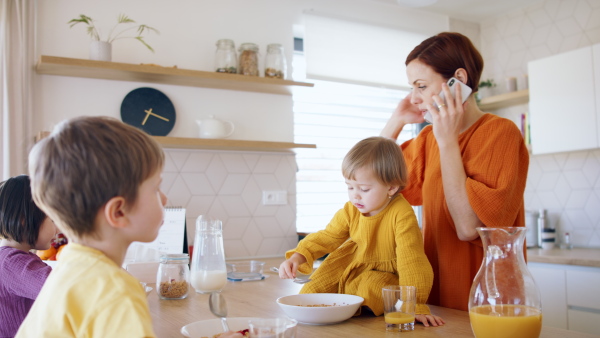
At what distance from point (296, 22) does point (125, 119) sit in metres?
1.28

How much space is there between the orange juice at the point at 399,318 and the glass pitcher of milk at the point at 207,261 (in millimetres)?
575

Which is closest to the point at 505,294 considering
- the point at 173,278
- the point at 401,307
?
the point at 401,307

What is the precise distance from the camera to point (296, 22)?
351cm

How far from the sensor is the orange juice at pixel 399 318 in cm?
121

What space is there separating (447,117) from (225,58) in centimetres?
181

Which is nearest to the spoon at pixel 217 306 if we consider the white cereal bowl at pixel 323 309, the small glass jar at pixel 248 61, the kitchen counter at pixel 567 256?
the white cereal bowl at pixel 323 309

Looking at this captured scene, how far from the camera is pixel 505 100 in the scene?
393 centimetres

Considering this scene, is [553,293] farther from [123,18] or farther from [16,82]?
[16,82]

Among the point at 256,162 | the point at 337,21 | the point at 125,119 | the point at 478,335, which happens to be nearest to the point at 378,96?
the point at 337,21

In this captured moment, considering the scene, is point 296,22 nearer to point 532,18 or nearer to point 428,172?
point 532,18

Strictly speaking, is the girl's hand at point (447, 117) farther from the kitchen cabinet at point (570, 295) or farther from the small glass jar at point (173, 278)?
the kitchen cabinet at point (570, 295)

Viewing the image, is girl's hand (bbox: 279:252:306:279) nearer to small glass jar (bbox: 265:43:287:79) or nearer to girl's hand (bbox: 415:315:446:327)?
girl's hand (bbox: 415:315:446:327)

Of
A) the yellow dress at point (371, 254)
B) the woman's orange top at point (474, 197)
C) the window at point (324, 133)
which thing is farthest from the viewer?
the window at point (324, 133)

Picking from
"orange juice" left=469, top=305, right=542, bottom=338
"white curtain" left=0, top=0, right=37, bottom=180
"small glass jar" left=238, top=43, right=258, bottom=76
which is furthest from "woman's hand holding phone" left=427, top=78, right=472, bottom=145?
"white curtain" left=0, top=0, right=37, bottom=180
